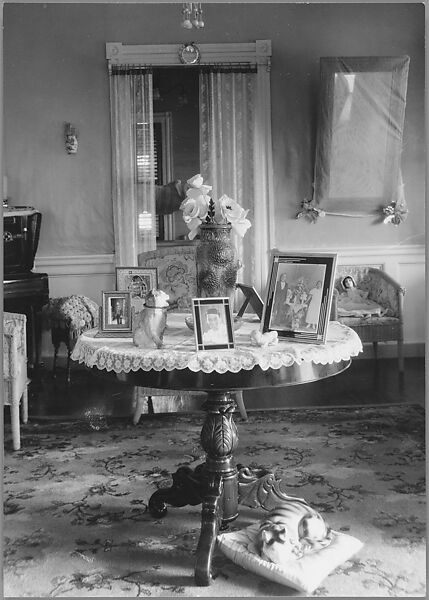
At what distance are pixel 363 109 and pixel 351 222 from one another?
104 centimetres

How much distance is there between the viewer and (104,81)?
6402mm

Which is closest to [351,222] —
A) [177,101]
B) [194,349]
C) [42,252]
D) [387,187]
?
[387,187]

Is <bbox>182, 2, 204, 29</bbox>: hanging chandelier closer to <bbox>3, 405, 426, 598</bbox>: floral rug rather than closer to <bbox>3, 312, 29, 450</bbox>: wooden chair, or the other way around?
<bbox>3, 312, 29, 450</bbox>: wooden chair

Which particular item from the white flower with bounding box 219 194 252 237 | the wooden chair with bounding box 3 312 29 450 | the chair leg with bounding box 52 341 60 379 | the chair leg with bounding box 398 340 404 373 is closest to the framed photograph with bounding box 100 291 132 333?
the white flower with bounding box 219 194 252 237

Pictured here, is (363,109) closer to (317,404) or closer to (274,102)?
(274,102)

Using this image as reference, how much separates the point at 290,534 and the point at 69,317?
3.46 metres

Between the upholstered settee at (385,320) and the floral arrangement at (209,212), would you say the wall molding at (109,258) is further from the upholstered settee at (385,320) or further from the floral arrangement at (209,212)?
the floral arrangement at (209,212)

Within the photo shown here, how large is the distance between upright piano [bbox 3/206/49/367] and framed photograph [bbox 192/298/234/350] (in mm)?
3318

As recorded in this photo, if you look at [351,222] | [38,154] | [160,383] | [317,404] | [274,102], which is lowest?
[317,404]

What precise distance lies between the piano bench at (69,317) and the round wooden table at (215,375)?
2.78 metres

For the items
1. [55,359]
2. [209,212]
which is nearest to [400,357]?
[55,359]

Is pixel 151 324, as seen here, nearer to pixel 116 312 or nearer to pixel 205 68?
pixel 116 312

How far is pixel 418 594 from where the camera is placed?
2336 millimetres

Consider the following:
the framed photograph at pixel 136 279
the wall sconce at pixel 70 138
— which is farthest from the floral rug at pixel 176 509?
the wall sconce at pixel 70 138
